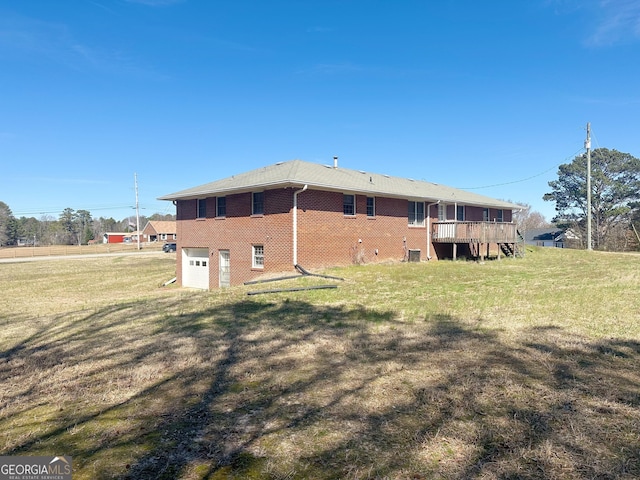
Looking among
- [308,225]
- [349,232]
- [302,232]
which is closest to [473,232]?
[349,232]

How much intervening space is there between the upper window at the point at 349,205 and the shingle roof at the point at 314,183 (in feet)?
1.40

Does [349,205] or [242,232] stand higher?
[349,205]

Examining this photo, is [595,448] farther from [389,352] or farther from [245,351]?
[245,351]

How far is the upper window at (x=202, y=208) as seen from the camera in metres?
21.2

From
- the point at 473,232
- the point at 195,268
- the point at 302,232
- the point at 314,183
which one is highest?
the point at 314,183

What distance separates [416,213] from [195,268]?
12720 mm

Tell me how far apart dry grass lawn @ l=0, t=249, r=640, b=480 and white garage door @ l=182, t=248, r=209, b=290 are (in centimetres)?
1188

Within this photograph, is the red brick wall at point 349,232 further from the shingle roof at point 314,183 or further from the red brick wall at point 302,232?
the shingle roof at point 314,183

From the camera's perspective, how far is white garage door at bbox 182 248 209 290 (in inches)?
856

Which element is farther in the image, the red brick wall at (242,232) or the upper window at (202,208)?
the upper window at (202,208)

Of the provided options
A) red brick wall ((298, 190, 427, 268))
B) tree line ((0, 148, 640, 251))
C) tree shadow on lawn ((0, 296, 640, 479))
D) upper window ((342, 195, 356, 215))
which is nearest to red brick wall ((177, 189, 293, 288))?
red brick wall ((298, 190, 427, 268))

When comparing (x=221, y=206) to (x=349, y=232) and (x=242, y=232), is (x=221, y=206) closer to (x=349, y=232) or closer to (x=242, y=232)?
(x=242, y=232)

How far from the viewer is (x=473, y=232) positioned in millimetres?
21359

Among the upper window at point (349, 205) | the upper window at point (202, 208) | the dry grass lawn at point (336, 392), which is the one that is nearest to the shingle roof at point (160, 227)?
the upper window at point (202, 208)
